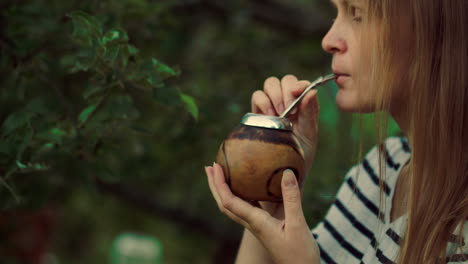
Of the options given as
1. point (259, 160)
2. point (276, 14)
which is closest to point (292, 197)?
point (259, 160)

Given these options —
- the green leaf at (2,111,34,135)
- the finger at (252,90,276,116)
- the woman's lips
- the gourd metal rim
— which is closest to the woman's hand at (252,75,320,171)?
the finger at (252,90,276,116)

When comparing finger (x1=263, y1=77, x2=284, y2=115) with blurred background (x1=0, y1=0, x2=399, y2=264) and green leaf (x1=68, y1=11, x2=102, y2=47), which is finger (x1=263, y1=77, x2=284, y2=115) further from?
green leaf (x1=68, y1=11, x2=102, y2=47)

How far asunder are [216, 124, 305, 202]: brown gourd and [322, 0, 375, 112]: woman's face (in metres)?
0.22

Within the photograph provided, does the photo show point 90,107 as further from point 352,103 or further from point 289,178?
point 352,103

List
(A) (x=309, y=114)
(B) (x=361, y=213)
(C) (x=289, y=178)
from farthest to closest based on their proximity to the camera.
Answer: (B) (x=361, y=213) < (A) (x=309, y=114) < (C) (x=289, y=178)

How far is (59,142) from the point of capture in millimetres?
1359

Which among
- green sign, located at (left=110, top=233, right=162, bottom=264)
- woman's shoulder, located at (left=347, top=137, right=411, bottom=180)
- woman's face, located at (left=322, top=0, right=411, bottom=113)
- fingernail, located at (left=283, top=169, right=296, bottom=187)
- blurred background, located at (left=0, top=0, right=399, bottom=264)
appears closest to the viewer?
fingernail, located at (left=283, top=169, right=296, bottom=187)

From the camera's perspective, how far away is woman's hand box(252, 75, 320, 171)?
4.85ft

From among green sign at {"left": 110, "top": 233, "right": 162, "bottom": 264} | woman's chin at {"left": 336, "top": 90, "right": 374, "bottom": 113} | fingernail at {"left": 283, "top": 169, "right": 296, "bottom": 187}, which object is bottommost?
green sign at {"left": 110, "top": 233, "right": 162, "bottom": 264}

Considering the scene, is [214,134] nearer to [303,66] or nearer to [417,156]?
[417,156]

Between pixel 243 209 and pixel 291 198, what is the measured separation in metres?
0.12

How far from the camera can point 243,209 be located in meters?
1.24

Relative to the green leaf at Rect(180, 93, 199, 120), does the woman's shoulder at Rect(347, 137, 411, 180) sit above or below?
below

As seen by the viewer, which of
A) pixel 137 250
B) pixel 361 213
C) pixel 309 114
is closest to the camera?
pixel 309 114
